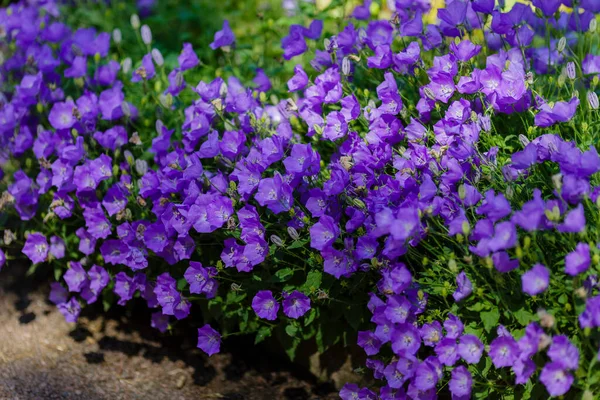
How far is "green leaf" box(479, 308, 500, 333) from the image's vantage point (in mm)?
2439

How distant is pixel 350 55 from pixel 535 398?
146cm

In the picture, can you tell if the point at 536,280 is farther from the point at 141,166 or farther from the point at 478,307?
the point at 141,166

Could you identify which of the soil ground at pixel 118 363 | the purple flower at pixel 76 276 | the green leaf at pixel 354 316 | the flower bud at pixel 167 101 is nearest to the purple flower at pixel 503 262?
the green leaf at pixel 354 316

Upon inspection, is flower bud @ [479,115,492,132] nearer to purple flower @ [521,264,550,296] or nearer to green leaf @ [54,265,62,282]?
purple flower @ [521,264,550,296]

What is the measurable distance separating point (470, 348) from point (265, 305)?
780mm

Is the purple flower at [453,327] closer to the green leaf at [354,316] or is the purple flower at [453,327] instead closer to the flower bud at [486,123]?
the green leaf at [354,316]

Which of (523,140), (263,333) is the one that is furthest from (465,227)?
(263,333)

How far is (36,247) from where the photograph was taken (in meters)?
3.32

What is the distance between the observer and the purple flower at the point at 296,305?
9.17 feet

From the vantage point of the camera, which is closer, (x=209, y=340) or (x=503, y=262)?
(x=503, y=262)

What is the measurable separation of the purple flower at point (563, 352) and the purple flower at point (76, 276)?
198 cm

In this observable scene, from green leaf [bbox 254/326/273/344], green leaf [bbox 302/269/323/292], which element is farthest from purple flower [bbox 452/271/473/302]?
green leaf [bbox 254/326/273/344]

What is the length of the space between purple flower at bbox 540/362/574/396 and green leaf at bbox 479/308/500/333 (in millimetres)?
274

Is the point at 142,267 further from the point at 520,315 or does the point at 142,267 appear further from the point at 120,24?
the point at 120,24
